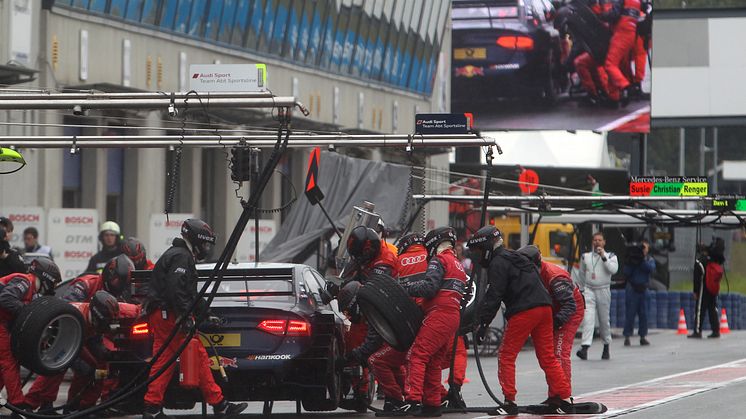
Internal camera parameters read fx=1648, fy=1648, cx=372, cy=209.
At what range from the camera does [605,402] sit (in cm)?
1584

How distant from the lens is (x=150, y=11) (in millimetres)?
36750

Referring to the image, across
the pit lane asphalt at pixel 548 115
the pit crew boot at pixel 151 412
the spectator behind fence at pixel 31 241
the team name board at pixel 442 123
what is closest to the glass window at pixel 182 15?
the pit lane asphalt at pixel 548 115

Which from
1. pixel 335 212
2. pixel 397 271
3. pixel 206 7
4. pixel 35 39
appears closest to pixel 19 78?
pixel 35 39

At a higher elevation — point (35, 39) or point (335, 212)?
point (35, 39)

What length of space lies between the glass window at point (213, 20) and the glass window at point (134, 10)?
3279mm

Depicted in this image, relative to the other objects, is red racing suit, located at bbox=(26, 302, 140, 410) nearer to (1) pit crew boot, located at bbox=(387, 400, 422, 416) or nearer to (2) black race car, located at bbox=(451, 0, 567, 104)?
(1) pit crew boot, located at bbox=(387, 400, 422, 416)

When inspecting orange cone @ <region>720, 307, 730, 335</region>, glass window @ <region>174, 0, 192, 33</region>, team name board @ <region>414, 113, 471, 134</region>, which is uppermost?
glass window @ <region>174, 0, 192, 33</region>

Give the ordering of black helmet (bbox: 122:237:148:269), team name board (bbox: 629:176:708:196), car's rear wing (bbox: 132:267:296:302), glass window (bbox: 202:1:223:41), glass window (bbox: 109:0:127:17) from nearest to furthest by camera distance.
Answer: car's rear wing (bbox: 132:267:296:302) → black helmet (bbox: 122:237:148:269) → team name board (bbox: 629:176:708:196) → glass window (bbox: 109:0:127:17) → glass window (bbox: 202:1:223:41)

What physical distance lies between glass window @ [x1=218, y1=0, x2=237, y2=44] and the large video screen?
9642 mm

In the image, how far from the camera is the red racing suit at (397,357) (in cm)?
1467

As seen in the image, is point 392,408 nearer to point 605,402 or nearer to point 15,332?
point 605,402

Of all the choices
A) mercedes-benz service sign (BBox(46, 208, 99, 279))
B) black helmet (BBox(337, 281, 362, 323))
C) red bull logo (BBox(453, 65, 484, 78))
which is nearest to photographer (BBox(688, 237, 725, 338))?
mercedes-benz service sign (BBox(46, 208, 99, 279))

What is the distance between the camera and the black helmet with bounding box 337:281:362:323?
1473 cm

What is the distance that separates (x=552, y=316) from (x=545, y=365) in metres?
0.58
